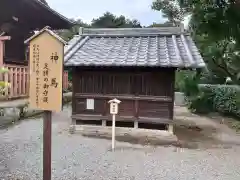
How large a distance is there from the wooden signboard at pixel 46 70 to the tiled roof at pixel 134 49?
3.61 metres

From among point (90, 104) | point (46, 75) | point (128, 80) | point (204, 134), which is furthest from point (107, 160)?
point (204, 134)

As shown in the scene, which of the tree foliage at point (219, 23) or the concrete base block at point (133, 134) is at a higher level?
the tree foliage at point (219, 23)

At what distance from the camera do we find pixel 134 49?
25.5ft

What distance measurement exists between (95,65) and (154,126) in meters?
2.23

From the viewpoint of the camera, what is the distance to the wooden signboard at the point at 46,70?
3.15 meters

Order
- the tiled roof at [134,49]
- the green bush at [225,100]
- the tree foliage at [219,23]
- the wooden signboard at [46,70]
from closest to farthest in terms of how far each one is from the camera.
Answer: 1. the tree foliage at [219,23]
2. the wooden signboard at [46,70]
3. the tiled roof at [134,49]
4. the green bush at [225,100]

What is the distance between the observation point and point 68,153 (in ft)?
19.0

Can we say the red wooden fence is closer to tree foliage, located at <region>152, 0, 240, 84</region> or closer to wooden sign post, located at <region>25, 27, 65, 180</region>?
wooden sign post, located at <region>25, 27, 65, 180</region>

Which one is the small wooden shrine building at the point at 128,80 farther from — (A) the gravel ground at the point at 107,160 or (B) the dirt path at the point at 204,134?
(B) the dirt path at the point at 204,134

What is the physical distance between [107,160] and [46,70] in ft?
8.97

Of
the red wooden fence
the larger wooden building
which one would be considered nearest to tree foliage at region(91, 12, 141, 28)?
the red wooden fence

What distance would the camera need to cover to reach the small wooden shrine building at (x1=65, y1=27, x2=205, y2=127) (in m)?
6.94

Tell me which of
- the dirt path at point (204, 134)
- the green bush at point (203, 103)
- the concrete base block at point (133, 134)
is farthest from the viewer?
the green bush at point (203, 103)

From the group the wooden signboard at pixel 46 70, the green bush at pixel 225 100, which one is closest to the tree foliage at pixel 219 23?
the wooden signboard at pixel 46 70
